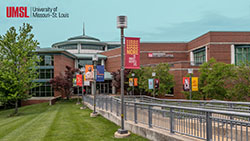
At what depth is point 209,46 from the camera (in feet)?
127

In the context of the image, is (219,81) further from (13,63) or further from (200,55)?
(13,63)

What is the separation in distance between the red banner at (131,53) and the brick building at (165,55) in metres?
26.5

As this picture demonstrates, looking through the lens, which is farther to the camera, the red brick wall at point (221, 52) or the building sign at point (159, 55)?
the building sign at point (159, 55)

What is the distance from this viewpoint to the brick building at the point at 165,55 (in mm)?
38594

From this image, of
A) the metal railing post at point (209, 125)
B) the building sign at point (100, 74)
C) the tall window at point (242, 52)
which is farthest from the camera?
the tall window at point (242, 52)

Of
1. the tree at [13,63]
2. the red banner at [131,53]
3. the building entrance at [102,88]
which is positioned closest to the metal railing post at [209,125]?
the red banner at [131,53]

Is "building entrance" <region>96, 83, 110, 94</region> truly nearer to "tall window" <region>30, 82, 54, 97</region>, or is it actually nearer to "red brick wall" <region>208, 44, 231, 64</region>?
"tall window" <region>30, 82, 54, 97</region>

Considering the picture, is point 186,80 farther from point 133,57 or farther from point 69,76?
point 69,76

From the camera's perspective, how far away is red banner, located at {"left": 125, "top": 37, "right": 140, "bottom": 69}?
1049 cm

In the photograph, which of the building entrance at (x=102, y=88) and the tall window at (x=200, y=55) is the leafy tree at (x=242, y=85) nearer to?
the tall window at (x=200, y=55)

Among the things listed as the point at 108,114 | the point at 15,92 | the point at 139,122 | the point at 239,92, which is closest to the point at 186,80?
the point at 239,92

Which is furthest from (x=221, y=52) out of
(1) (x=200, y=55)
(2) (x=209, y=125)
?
(2) (x=209, y=125)

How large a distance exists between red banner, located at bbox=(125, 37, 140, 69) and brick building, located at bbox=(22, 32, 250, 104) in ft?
87.0

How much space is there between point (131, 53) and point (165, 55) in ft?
137
